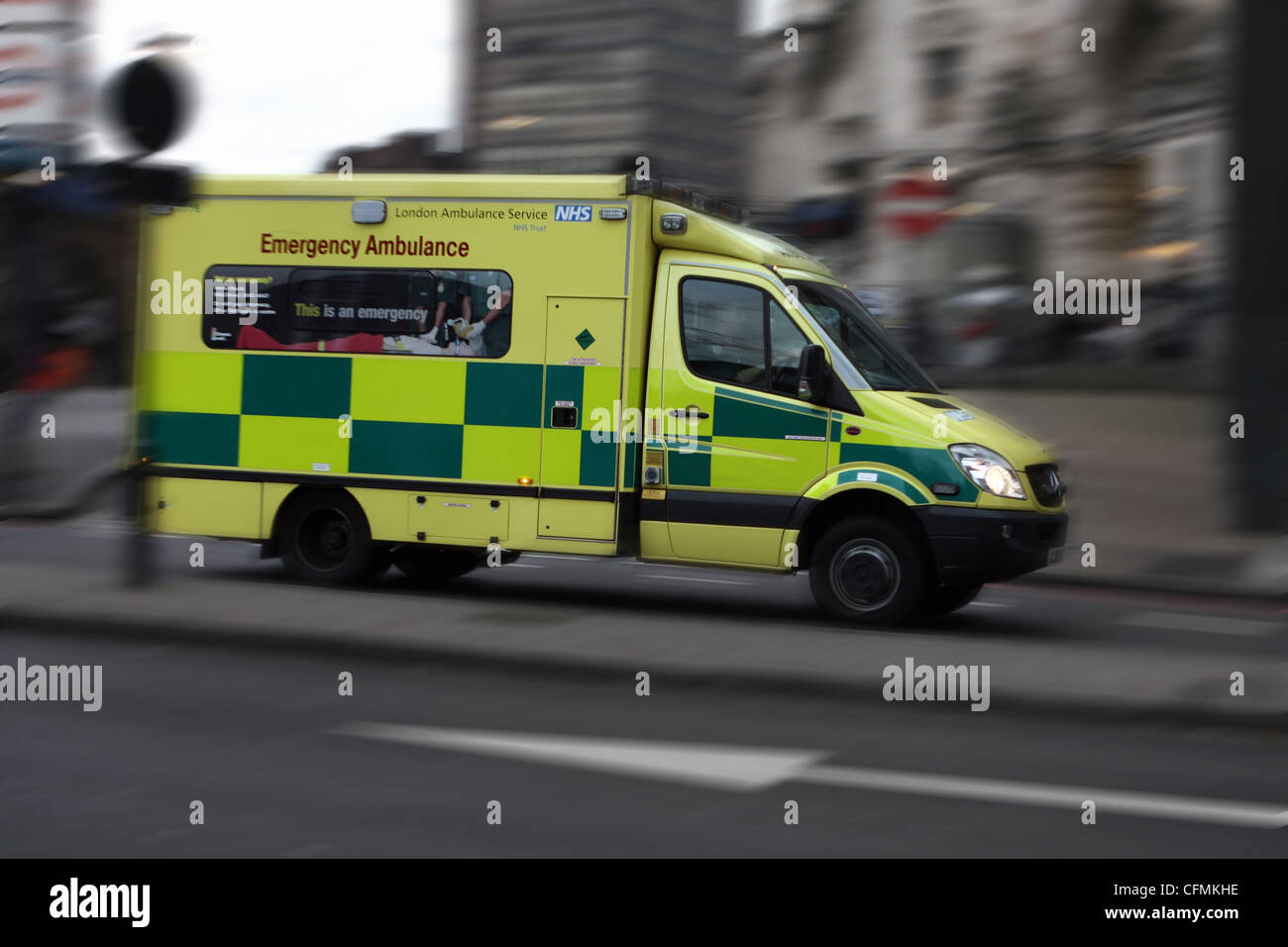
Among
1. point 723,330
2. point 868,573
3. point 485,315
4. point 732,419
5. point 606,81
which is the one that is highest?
point 606,81

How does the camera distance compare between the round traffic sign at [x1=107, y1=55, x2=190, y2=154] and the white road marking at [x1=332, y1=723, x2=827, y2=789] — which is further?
the round traffic sign at [x1=107, y1=55, x2=190, y2=154]

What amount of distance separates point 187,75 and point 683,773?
231 inches

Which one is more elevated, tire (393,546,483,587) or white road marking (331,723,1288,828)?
tire (393,546,483,587)

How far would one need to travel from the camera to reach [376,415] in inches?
424

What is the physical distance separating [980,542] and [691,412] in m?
1.98

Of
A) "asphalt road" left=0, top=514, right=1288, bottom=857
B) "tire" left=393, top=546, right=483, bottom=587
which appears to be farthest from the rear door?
"asphalt road" left=0, top=514, right=1288, bottom=857

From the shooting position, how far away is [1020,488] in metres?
9.67

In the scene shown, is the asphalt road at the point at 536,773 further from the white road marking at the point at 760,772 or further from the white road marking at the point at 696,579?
the white road marking at the point at 696,579

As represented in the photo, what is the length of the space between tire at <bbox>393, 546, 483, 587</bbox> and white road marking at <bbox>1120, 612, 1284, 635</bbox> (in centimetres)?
482

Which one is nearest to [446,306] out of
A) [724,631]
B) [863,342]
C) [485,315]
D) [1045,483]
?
[485,315]

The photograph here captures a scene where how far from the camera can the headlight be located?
9.61m

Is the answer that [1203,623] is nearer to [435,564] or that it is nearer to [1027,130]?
[435,564]

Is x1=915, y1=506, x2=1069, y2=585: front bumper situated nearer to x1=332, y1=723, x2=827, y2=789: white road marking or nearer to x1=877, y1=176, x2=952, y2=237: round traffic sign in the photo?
x1=332, y1=723, x2=827, y2=789: white road marking
